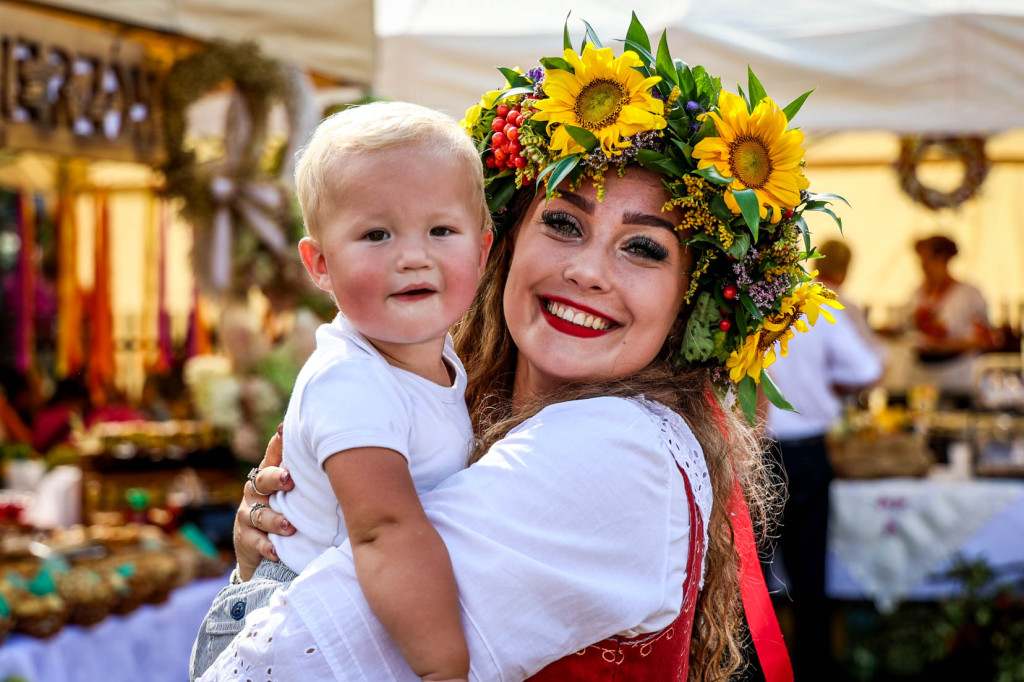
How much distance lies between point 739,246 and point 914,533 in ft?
15.3

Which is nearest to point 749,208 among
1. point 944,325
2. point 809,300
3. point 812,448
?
point 809,300

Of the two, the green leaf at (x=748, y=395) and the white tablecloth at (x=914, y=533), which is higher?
the green leaf at (x=748, y=395)

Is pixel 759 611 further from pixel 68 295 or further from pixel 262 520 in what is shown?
pixel 68 295

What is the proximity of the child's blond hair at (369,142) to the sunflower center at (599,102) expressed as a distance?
252 mm

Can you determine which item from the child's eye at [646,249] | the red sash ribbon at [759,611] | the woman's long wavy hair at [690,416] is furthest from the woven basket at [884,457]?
the child's eye at [646,249]

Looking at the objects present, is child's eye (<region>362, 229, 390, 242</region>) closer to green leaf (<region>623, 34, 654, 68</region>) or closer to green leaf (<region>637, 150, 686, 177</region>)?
green leaf (<region>637, 150, 686, 177</region>)

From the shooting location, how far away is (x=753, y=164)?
1.82 m

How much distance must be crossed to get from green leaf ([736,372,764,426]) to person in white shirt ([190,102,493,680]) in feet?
1.88

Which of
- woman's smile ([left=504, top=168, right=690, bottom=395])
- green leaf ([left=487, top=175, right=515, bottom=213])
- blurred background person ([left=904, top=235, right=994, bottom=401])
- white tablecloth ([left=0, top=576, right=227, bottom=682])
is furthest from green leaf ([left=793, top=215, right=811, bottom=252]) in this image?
blurred background person ([left=904, top=235, right=994, bottom=401])

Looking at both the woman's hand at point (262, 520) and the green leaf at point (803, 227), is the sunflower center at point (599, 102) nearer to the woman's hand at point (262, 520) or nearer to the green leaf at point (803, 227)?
the green leaf at point (803, 227)

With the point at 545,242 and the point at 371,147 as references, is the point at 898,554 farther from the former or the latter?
the point at 371,147

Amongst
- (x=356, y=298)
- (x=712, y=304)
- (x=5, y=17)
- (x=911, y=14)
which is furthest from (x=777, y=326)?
(x=911, y=14)

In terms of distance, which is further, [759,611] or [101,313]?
[101,313]

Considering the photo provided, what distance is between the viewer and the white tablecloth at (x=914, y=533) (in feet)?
19.4
